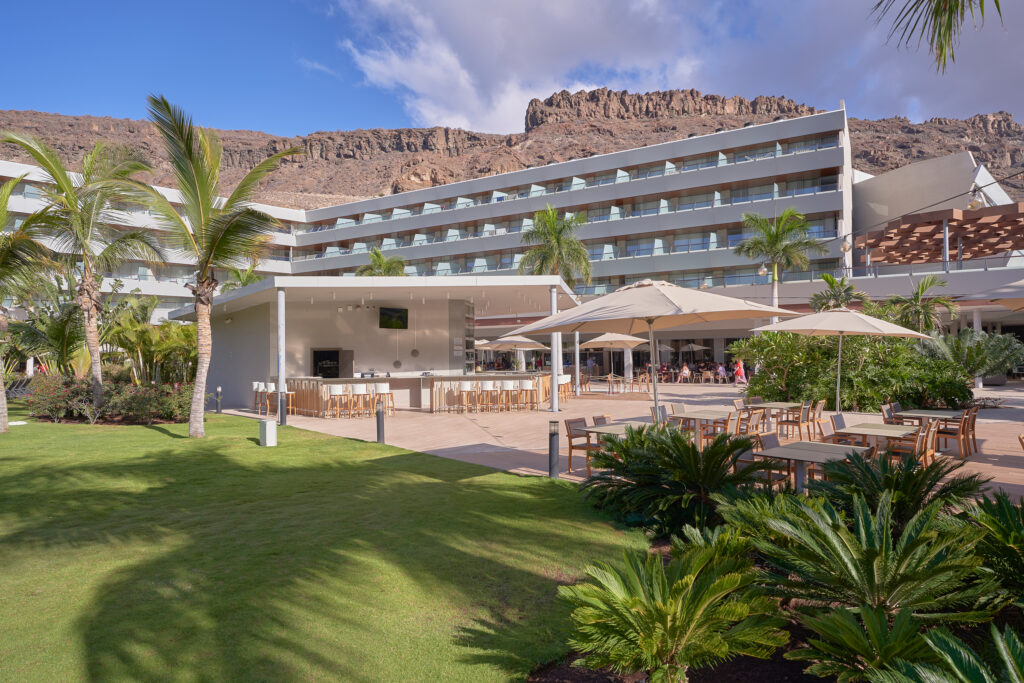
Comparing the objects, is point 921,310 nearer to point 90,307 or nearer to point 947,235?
point 947,235

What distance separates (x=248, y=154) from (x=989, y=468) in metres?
151

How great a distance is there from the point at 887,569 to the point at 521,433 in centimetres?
995

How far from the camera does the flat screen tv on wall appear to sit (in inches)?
797

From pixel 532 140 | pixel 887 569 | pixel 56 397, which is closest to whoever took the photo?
pixel 887 569

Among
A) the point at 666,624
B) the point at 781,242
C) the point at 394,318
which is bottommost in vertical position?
the point at 666,624

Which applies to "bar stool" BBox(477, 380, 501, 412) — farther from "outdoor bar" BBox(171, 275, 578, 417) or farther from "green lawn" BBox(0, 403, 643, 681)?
"green lawn" BBox(0, 403, 643, 681)

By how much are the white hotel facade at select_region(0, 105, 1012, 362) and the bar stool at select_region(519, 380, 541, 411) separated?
22218 mm

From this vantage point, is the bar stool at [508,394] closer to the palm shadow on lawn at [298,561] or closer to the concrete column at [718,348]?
the palm shadow on lawn at [298,561]

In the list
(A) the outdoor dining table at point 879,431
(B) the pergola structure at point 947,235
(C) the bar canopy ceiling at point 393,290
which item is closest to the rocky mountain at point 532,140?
(B) the pergola structure at point 947,235

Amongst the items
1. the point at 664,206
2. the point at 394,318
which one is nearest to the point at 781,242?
the point at 664,206

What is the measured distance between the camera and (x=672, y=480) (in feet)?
18.7

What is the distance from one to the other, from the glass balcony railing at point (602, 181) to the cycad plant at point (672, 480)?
3920cm

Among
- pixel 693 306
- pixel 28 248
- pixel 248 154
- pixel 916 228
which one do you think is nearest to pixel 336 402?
pixel 28 248

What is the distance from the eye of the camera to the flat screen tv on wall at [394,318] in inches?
797
